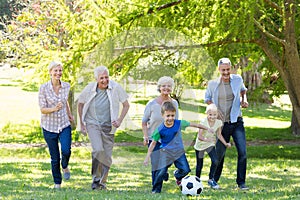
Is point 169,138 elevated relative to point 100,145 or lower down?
elevated

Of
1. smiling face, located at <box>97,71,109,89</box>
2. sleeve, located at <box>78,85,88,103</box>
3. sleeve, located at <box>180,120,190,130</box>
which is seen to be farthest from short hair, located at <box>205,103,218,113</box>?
sleeve, located at <box>78,85,88,103</box>

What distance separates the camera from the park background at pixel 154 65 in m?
8.42

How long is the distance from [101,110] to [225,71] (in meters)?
1.75

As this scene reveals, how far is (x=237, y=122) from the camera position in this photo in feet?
27.1

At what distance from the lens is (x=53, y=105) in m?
7.91

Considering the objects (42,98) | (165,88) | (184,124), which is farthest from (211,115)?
(42,98)

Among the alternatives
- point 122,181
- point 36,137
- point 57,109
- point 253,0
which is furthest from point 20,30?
point 57,109

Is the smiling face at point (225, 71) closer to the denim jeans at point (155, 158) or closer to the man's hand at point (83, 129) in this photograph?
the denim jeans at point (155, 158)

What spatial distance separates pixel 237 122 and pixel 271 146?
40.9ft

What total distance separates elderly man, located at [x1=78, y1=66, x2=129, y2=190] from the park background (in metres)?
0.32

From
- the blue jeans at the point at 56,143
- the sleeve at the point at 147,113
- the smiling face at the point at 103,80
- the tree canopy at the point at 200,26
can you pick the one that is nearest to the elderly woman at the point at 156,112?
the sleeve at the point at 147,113

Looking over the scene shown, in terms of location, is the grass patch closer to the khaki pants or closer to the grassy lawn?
the grassy lawn

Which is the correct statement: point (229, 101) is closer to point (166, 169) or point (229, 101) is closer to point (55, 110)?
point (166, 169)

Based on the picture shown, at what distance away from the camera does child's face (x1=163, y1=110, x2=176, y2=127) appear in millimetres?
7070
